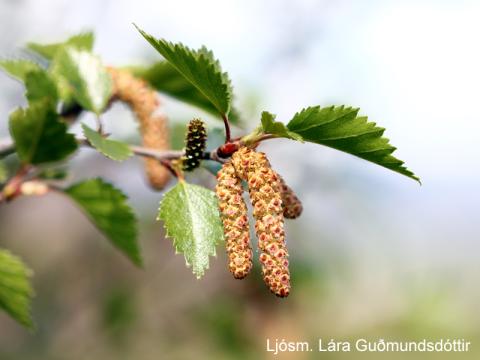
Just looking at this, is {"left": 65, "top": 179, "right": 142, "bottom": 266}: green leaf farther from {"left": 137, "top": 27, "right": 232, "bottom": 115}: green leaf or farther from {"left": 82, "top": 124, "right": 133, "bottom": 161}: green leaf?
{"left": 137, "top": 27, "right": 232, "bottom": 115}: green leaf

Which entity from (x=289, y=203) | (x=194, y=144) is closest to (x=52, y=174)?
(x=194, y=144)

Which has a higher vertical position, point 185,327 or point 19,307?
point 185,327

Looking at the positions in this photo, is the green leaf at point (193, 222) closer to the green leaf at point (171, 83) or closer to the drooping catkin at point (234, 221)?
the drooping catkin at point (234, 221)

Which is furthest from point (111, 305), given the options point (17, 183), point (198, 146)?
point (198, 146)

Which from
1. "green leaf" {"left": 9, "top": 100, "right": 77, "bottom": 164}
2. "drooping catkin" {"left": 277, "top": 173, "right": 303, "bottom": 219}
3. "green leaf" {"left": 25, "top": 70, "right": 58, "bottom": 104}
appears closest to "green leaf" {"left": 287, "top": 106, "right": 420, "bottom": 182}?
"drooping catkin" {"left": 277, "top": 173, "right": 303, "bottom": 219}

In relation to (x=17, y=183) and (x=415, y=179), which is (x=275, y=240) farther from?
(x=17, y=183)

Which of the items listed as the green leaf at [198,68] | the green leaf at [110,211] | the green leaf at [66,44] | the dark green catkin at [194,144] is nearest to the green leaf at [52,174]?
the green leaf at [110,211]
